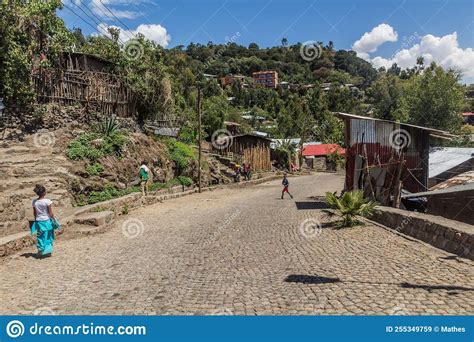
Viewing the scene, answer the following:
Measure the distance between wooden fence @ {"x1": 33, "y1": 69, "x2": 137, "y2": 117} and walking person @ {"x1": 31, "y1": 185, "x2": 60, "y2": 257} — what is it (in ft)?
33.7

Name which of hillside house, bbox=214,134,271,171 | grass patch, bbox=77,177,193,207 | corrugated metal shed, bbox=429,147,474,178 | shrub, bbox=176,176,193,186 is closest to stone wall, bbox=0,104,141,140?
grass patch, bbox=77,177,193,207

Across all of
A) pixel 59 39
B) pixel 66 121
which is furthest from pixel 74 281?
pixel 59 39

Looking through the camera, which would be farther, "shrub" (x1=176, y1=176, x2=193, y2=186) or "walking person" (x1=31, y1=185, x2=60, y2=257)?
"shrub" (x1=176, y1=176, x2=193, y2=186)

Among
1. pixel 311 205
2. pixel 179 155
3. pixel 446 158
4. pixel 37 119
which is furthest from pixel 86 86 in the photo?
pixel 446 158

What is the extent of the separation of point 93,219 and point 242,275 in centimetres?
630

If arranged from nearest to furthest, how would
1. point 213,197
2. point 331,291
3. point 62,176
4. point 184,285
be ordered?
point 331,291 → point 184,285 → point 62,176 → point 213,197

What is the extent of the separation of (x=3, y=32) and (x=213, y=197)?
1232cm

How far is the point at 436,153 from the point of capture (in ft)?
72.7

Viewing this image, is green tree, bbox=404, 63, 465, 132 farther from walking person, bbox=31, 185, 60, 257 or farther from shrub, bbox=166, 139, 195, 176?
walking person, bbox=31, 185, 60, 257

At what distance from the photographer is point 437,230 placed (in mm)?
8727

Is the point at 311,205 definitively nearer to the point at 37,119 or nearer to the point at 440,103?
the point at 37,119

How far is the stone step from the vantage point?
11648mm

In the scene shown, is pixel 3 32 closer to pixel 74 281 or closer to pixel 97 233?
pixel 97 233

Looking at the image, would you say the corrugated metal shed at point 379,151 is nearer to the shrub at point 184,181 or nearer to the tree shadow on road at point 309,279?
the shrub at point 184,181
